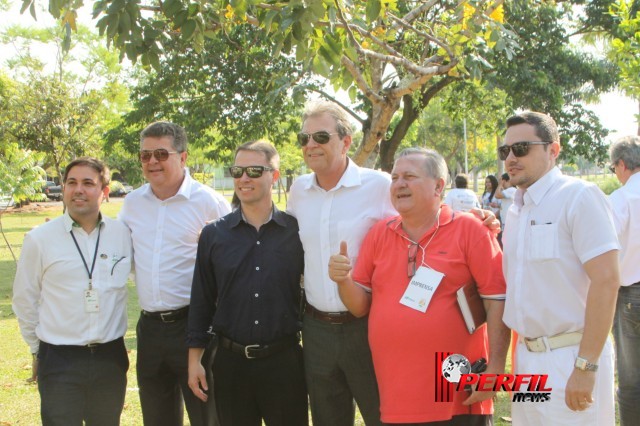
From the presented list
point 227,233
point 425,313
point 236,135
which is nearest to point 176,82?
point 236,135

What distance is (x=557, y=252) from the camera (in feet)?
9.93

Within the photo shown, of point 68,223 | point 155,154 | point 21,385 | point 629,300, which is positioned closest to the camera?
point 68,223

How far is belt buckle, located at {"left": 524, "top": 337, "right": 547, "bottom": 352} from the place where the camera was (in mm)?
3082

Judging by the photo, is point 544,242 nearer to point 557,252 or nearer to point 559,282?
point 557,252

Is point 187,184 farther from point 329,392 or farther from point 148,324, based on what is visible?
point 329,392

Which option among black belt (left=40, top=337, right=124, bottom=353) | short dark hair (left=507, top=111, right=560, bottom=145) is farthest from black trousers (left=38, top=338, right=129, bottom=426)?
short dark hair (left=507, top=111, right=560, bottom=145)

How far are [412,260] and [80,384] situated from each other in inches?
86.9

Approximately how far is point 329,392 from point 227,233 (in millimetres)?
1185

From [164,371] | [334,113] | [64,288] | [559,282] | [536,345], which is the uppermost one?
[334,113]

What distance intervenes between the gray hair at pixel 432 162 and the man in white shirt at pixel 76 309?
6.77 ft

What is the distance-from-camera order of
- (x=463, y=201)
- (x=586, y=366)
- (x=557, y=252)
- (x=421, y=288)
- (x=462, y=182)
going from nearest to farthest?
(x=586, y=366)
(x=557, y=252)
(x=421, y=288)
(x=463, y=201)
(x=462, y=182)

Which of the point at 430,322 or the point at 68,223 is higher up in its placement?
the point at 68,223

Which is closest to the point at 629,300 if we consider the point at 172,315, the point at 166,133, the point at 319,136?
the point at 319,136
